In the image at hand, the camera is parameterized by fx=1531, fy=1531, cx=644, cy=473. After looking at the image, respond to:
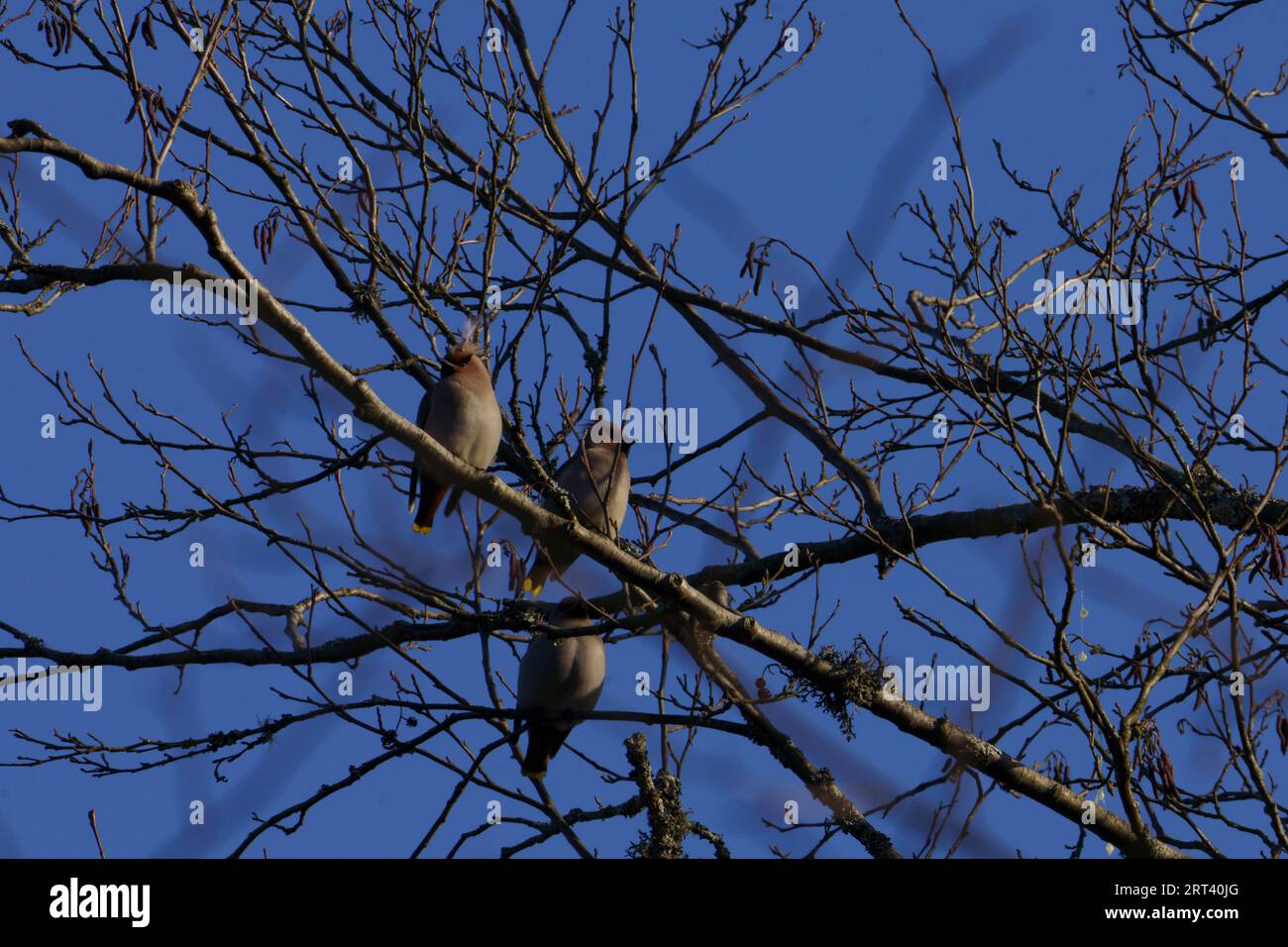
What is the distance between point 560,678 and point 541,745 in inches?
17.0

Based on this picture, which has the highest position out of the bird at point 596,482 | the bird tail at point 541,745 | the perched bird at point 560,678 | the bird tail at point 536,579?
the bird at point 596,482

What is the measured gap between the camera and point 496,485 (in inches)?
184

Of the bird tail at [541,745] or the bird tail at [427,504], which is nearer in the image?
the bird tail at [541,745]

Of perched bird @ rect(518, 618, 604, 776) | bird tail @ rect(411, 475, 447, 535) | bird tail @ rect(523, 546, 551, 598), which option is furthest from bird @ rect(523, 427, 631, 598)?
bird tail @ rect(411, 475, 447, 535)

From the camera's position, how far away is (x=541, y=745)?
625cm

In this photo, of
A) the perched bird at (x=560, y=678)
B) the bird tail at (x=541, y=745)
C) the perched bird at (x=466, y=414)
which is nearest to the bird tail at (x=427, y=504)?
the perched bird at (x=466, y=414)

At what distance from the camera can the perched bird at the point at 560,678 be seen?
19.5 feet

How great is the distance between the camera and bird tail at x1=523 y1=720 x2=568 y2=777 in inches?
241

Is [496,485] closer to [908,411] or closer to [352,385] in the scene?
[352,385]

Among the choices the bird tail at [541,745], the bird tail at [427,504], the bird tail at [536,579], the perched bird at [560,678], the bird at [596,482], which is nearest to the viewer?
the perched bird at [560,678]

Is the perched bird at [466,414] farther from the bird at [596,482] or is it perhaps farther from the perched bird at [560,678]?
the perched bird at [560,678]

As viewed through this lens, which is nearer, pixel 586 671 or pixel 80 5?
pixel 80 5
